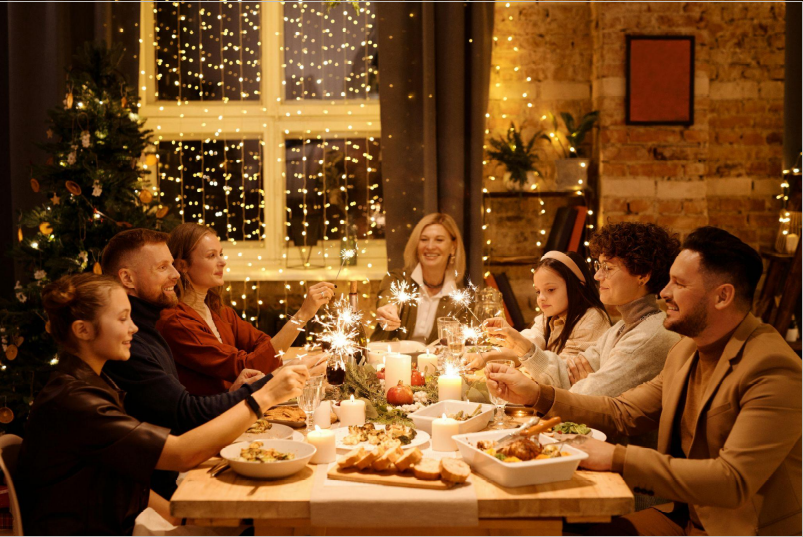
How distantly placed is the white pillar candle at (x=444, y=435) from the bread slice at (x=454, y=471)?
0.54 ft

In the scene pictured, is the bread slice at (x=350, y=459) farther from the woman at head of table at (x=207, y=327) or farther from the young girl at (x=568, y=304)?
the young girl at (x=568, y=304)

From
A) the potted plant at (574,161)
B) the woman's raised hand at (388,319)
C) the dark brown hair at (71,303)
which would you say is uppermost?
the potted plant at (574,161)

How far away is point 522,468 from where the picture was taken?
1556 mm

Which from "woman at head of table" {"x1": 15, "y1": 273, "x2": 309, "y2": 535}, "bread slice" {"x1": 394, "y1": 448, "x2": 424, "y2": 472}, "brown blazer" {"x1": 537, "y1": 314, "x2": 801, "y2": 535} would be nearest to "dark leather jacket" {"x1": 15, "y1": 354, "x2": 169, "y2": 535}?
"woman at head of table" {"x1": 15, "y1": 273, "x2": 309, "y2": 535}

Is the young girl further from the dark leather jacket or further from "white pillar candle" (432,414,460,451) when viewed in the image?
the dark leather jacket

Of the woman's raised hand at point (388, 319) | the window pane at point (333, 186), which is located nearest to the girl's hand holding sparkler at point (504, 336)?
the woman's raised hand at point (388, 319)

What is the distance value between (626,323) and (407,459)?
1.05 metres

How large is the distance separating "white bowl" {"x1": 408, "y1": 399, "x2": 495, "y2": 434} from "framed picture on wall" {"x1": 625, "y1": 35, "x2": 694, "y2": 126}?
2755 mm

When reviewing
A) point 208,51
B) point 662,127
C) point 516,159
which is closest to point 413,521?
point 516,159

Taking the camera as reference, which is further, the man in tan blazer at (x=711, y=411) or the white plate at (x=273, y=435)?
the white plate at (x=273, y=435)

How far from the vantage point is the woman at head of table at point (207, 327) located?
97.3 inches

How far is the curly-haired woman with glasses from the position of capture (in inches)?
87.2

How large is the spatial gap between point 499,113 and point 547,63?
41cm

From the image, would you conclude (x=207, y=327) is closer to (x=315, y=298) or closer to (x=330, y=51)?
(x=315, y=298)
